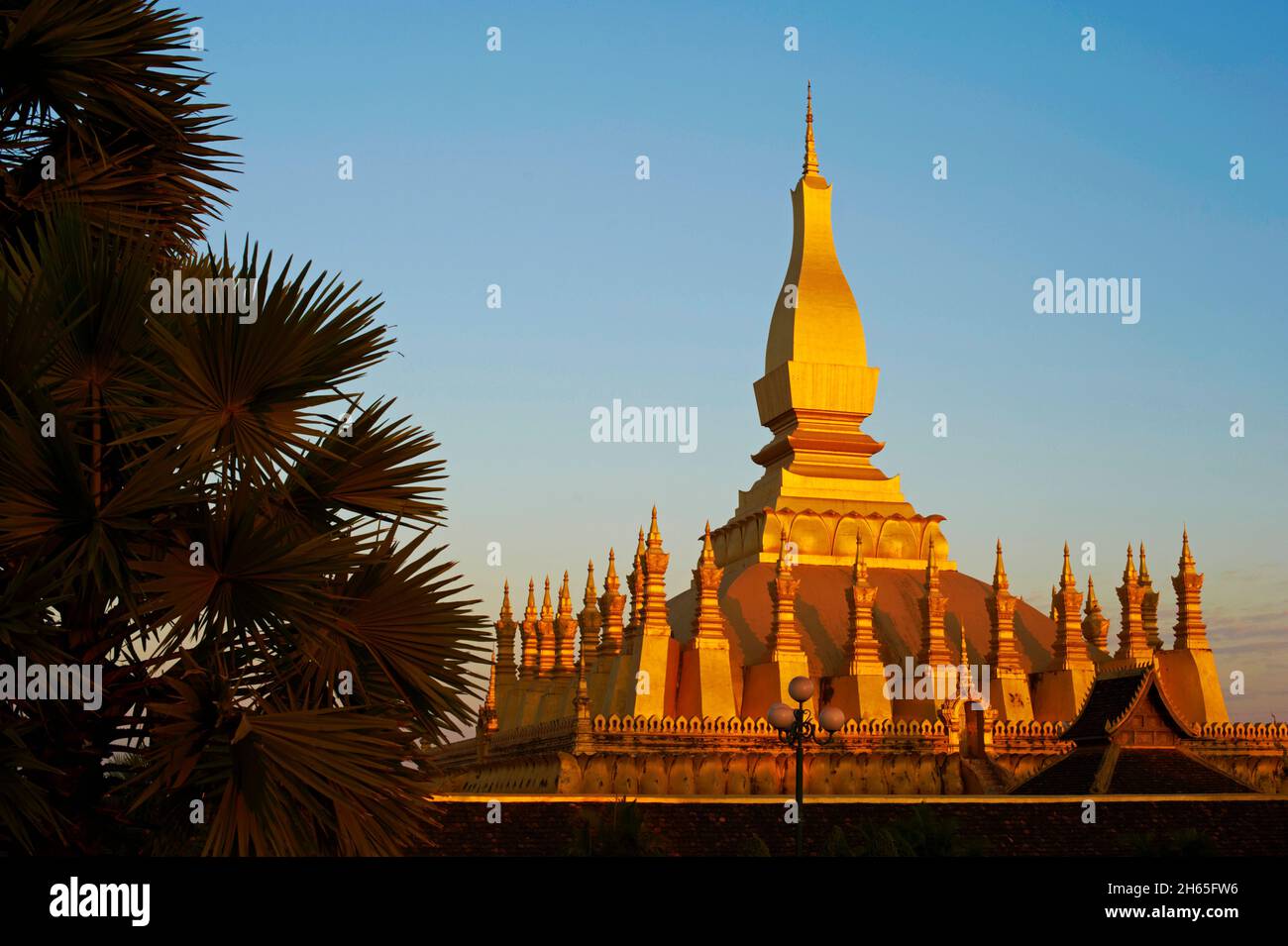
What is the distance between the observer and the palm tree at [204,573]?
9.30 meters

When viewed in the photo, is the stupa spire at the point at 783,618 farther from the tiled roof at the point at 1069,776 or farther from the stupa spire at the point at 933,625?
the tiled roof at the point at 1069,776

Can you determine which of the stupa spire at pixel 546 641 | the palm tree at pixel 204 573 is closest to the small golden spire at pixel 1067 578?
the stupa spire at pixel 546 641

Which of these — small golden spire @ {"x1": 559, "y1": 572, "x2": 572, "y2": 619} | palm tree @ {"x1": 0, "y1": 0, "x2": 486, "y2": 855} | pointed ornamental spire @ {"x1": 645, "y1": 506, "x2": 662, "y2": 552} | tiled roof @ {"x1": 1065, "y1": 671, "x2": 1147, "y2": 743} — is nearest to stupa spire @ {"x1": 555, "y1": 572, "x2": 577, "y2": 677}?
small golden spire @ {"x1": 559, "y1": 572, "x2": 572, "y2": 619}

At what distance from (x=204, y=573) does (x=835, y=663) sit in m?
23.8

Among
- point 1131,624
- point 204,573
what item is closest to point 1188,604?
point 1131,624

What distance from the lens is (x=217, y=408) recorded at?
10.1m

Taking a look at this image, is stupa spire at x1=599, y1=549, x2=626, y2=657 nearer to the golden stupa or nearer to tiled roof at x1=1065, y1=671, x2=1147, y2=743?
the golden stupa

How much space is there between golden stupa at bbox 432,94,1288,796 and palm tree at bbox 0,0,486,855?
57.6ft

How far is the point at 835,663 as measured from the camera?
32.2 m

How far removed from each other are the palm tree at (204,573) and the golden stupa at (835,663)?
17547 millimetres

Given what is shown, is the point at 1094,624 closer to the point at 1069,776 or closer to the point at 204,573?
the point at 1069,776

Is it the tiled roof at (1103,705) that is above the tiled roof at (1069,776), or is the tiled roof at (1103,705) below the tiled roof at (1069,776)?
above
